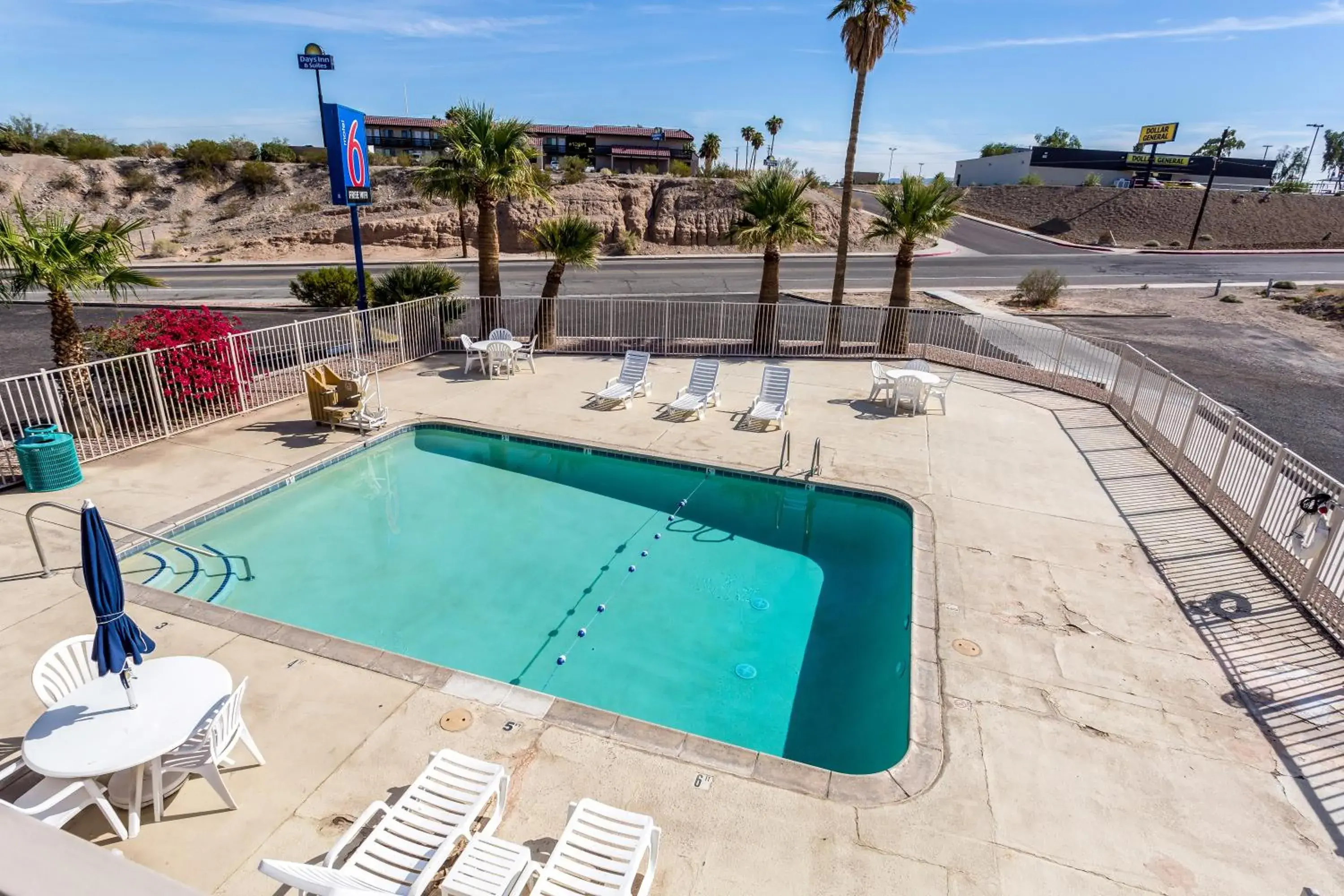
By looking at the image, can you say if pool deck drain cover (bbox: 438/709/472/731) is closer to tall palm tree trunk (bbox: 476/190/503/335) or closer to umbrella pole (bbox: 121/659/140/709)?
umbrella pole (bbox: 121/659/140/709)

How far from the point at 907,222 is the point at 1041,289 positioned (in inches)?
642

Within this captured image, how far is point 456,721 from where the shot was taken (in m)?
6.20

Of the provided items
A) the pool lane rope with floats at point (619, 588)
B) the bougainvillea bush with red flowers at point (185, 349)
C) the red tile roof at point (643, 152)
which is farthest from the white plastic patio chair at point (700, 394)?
the red tile roof at point (643, 152)

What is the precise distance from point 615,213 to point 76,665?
153 feet

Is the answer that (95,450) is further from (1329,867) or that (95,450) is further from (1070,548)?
(1329,867)

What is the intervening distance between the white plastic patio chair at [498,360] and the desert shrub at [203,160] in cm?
5133

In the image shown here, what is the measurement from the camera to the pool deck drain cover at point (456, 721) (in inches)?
241

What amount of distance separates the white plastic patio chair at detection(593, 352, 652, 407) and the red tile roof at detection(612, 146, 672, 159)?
63.0 meters

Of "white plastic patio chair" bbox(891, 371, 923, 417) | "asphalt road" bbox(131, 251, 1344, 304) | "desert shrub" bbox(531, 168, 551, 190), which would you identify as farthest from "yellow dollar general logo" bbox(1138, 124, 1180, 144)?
"white plastic patio chair" bbox(891, 371, 923, 417)

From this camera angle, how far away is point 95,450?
11.2m

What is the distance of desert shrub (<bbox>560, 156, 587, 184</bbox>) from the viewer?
50.6 m

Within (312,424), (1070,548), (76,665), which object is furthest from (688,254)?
(76,665)

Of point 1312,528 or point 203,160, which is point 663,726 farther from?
point 203,160

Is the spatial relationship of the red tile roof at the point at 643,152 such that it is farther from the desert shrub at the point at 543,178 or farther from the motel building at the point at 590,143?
the desert shrub at the point at 543,178
